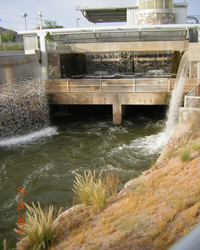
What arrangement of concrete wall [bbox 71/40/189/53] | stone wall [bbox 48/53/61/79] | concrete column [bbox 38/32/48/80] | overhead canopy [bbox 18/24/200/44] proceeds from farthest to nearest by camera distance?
1. concrete wall [bbox 71/40/189/53]
2. stone wall [bbox 48/53/61/79]
3. overhead canopy [bbox 18/24/200/44]
4. concrete column [bbox 38/32/48/80]

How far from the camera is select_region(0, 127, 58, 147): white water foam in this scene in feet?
43.3

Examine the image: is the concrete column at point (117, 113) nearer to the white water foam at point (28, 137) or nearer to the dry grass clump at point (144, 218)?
the white water foam at point (28, 137)

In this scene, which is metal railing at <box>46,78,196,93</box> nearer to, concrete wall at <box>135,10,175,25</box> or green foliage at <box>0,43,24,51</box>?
concrete wall at <box>135,10,175,25</box>

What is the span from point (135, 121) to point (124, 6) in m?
17.6

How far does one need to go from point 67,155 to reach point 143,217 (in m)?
7.16

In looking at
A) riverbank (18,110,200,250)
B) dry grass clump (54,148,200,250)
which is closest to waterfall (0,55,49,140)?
riverbank (18,110,200,250)

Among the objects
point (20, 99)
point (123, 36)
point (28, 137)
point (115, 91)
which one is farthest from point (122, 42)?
point (28, 137)

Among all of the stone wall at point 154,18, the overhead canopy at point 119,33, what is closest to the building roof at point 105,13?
the stone wall at point 154,18

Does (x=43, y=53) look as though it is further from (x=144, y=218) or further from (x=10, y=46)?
(x=144, y=218)

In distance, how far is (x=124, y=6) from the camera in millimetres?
28984

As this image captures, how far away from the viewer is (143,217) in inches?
176

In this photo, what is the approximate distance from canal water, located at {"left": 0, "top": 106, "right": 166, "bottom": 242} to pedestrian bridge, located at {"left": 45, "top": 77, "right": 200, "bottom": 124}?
1531 mm

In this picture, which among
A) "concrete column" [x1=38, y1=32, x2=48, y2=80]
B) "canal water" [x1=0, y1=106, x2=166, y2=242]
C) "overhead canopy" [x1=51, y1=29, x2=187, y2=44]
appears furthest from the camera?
"overhead canopy" [x1=51, y1=29, x2=187, y2=44]

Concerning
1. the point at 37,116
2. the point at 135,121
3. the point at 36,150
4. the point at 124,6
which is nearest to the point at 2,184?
the point at 36,150
